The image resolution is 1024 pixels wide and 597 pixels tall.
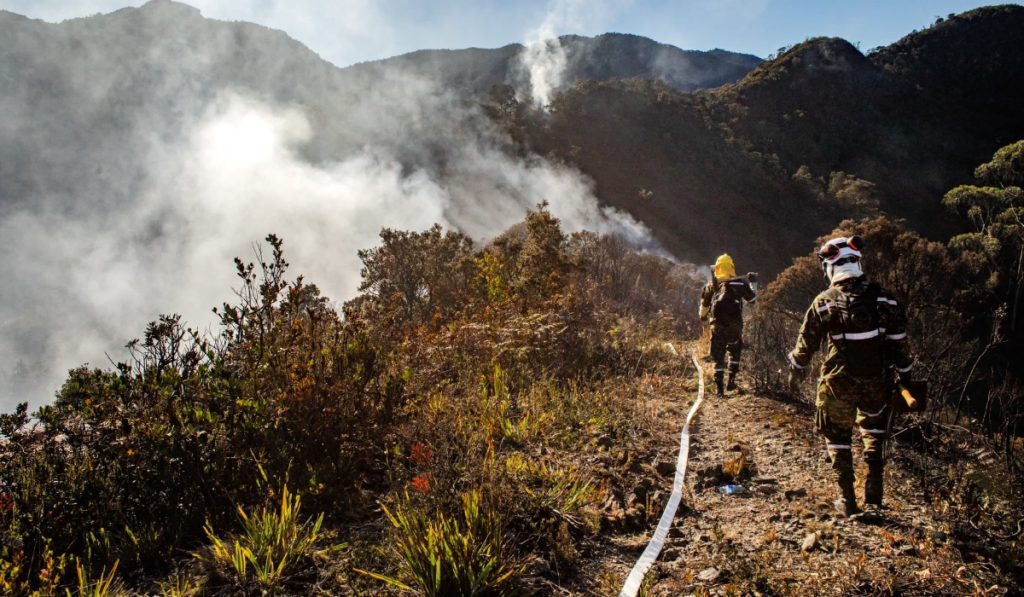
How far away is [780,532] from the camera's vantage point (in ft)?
11.3

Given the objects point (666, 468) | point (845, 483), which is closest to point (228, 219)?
point (666, 468)

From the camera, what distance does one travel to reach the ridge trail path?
280cm

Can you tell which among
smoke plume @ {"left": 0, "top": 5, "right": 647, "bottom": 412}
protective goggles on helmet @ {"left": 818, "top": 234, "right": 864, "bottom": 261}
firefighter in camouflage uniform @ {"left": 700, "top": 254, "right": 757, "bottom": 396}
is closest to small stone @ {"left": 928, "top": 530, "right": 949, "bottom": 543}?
protective goggles on helmet @ {"left": 818, "top": 234, "right": 864, "bottom": 261}

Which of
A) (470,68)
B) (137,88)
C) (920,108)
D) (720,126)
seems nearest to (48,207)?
(137,88)

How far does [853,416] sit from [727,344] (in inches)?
149

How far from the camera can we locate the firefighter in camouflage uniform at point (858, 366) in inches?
139

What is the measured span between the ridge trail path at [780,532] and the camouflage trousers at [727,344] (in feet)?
6.19

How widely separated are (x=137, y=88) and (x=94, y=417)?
110 meters

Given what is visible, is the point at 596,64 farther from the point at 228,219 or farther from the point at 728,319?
the point at 728,319

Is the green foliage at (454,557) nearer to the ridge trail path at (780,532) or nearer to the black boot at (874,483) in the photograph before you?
the ridge trail path at (780,532)

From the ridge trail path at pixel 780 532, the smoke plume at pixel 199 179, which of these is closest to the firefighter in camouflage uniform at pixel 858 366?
the ridge trail path at pixel 780 532

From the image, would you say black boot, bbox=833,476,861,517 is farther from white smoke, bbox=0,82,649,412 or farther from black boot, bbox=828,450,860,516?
white smoke, bbox=0,82,649,412

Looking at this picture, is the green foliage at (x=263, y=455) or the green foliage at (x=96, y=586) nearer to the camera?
the green foliage at (x=96, y=586)

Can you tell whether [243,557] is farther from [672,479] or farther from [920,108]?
[920,108]
